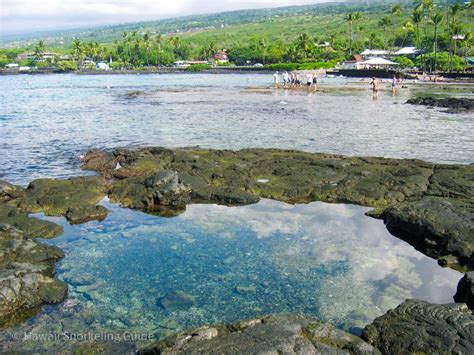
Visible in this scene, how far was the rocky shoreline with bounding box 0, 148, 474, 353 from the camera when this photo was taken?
10297 millimetres

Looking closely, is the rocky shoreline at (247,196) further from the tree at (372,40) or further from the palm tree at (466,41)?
the tree at (372,40)

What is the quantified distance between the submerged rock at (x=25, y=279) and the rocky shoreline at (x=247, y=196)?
0.02 metres

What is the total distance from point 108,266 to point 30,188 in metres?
7.69

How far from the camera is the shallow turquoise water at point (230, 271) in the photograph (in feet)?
33.7

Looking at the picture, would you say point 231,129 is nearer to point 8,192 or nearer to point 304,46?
point 8,192

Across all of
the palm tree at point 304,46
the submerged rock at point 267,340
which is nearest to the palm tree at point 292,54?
the palm tree at point 304,46

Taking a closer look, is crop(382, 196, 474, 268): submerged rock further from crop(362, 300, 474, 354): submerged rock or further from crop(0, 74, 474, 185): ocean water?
crop(0, 74, 474, 185): ocean water

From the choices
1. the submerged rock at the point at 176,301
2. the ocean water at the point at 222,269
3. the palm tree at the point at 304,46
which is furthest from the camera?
the palm tree at the point at 304,46

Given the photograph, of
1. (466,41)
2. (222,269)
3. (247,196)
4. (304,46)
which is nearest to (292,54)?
(304,46)

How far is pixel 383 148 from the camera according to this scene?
27609 millimetres

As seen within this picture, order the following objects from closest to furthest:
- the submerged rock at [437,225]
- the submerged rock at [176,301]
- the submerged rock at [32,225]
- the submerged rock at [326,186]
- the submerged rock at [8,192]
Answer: the submerged rock at [176,301]
the submerged rock at [437,225]
the submerged rock at [326,186]
the submerged rock at [32,225]
the submerged rock at [8,192]

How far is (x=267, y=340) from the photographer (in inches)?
309

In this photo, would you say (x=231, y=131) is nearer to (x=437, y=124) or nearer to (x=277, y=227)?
(x=437, y=124)

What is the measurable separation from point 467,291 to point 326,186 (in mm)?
8561
